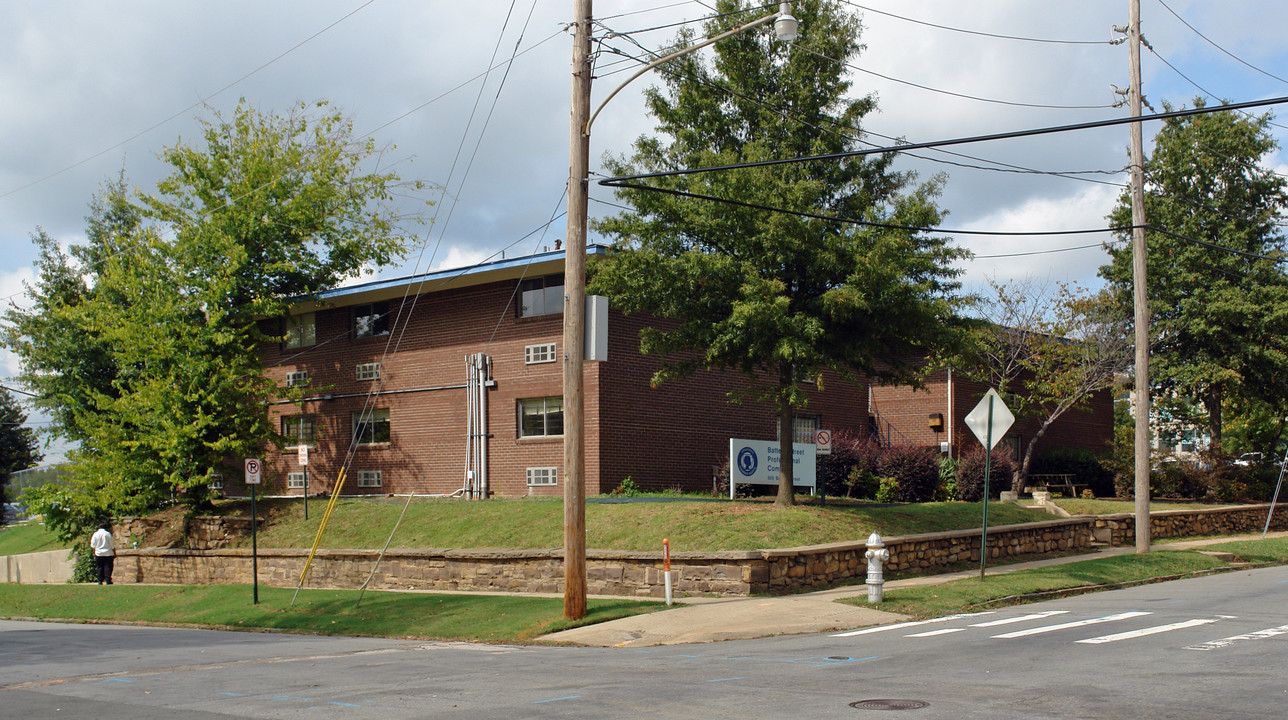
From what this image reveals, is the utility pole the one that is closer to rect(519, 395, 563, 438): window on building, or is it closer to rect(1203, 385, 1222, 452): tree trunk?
rect(519, 395, 563, 438): window on building

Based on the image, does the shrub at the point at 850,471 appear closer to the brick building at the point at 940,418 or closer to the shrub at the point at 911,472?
the shrub at the point at 911,472

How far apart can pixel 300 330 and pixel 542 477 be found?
38.5ft

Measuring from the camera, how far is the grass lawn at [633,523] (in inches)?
730

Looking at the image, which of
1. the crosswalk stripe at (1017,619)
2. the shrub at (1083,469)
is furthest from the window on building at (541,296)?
the shrub at (1083,469)

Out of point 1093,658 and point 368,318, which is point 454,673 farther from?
point 368,318

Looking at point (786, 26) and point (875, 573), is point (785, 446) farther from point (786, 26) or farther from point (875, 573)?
point (786, 26)

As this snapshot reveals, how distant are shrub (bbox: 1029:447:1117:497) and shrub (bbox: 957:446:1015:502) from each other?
6.00 m

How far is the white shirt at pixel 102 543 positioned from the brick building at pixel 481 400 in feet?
17.1

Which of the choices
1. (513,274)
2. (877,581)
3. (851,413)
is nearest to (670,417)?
A: (513,274)

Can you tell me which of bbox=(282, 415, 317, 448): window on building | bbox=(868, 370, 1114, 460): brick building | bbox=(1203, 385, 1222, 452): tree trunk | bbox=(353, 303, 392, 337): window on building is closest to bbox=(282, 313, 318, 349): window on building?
bbox=(353, 303, 392, 337): window on building

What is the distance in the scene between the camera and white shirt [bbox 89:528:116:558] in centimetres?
2758

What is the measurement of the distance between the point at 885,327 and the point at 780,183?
11.2ft

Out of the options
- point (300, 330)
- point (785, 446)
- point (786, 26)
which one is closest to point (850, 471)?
point (785, 446)

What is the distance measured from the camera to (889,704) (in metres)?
7.74
